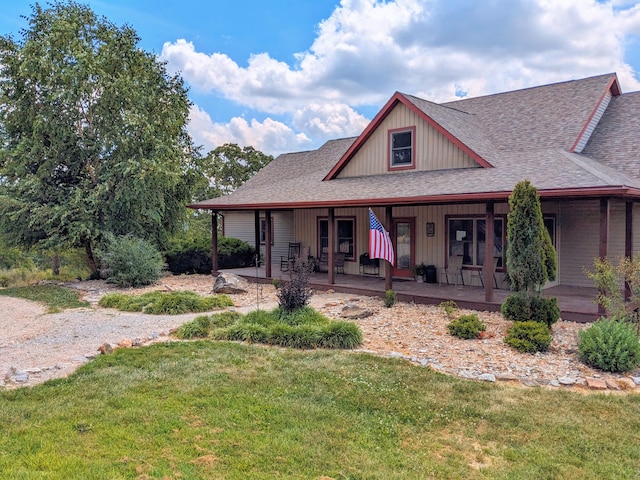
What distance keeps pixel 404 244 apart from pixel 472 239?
205cm

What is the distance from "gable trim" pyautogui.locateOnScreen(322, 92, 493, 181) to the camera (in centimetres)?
1202

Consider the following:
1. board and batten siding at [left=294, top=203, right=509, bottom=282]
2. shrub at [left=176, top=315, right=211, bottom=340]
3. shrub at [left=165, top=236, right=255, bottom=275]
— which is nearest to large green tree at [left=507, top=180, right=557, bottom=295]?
board and batten siding at [left=294, top=203, right=509, bottom=282]

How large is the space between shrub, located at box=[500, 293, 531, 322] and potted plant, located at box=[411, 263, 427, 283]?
479cm

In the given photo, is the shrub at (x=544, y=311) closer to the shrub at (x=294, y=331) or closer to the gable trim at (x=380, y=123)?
the shrub at (x=294, y=331)

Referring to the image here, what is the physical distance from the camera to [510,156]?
39.8 feet

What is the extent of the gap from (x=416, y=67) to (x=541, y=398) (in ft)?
42.4

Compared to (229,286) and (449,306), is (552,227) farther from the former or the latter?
(229,286)

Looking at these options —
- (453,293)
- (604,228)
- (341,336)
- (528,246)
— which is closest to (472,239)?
(453,293)

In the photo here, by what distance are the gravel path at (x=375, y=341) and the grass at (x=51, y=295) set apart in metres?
0.36

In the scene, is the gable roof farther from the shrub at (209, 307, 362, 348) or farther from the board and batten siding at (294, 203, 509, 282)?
the shrub at (209, 307, 362, 348)

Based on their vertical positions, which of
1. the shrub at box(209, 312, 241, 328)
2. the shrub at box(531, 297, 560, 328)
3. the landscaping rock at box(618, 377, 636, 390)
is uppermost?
the shrub at box(531, 297, 560, 328)

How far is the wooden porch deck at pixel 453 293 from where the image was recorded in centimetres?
904

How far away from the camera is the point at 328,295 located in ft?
40.1

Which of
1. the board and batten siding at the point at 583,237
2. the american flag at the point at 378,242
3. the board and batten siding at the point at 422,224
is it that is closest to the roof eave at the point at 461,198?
the american flag at the point at 378,242
